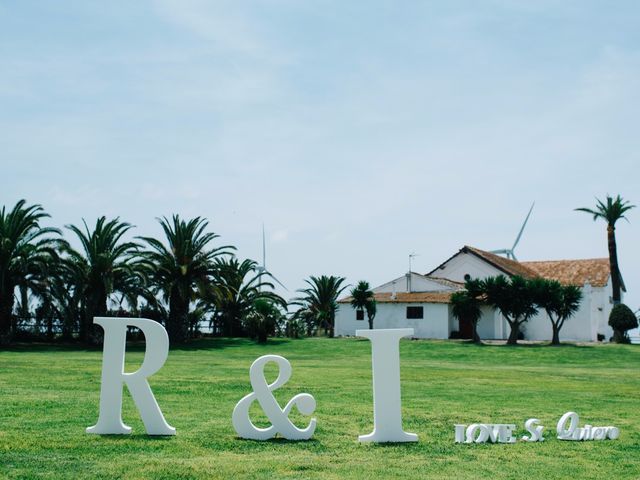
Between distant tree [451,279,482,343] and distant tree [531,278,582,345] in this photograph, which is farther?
distant tree [451,279,482,343]

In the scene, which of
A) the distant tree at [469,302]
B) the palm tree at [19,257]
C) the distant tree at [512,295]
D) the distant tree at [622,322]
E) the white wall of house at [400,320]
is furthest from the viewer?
the white wall of house at [400,320]

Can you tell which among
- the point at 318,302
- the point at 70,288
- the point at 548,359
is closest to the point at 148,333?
the point at 548,359

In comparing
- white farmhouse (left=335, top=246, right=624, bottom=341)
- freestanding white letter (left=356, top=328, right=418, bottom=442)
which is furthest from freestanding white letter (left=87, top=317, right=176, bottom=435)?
white farmhouse (left=335, top=246, right=624, bottom=341)

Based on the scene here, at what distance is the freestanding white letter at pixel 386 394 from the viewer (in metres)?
10.7

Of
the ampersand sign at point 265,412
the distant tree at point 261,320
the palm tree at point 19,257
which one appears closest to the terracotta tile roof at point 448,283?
the distant tree at point 261,320

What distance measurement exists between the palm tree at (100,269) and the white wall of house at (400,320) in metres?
19.7

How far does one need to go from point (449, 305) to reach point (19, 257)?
98.2ft

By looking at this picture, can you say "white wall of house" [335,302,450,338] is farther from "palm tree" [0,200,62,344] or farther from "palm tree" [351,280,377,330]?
"palm tree" [0,200,62,344]

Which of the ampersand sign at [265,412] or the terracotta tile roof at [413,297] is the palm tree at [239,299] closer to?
the terracotta tile roof at [413,297]

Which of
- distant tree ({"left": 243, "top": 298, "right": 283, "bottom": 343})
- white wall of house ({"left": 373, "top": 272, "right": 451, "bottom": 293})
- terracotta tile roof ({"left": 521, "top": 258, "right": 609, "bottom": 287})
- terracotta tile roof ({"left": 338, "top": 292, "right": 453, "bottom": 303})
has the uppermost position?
terracotta tile roof ({"left": 521, "top": 258, "right": 609, "bottom": 287})

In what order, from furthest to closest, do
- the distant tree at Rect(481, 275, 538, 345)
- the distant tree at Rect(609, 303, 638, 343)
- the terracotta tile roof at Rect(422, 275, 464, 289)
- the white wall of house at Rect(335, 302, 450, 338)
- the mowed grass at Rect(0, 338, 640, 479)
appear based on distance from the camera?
1. the terracotta tile roof at Rect(422, 275, 464, 289)
2. the white wall of house at Rect(335, 302, 450, 338)
3. the distant tree at Rect(609, 303, 638, 343)
4. the distant tree at Rect(481, 275, 538, 345)
5. the mowed grass at Rect(0, 338, 640, 479)

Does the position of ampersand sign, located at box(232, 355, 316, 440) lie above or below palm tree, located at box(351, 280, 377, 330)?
below

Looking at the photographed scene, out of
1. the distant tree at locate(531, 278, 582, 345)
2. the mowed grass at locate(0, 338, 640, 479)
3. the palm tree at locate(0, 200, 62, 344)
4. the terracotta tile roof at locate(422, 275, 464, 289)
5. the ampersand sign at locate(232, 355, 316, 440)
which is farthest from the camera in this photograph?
the terracotta tile roof at locate(422, 275, 464, 289)

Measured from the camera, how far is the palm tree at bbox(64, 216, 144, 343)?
42.7 m
